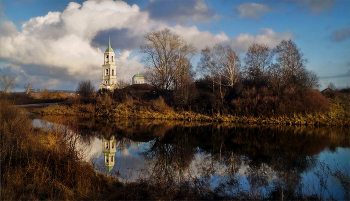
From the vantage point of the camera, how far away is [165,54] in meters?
35.6

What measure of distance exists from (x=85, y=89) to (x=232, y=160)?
3402 centimetres

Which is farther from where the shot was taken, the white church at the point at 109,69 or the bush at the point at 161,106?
the white church at the point at 109,69

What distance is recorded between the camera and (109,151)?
12.2 m

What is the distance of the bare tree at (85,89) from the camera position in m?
38.2

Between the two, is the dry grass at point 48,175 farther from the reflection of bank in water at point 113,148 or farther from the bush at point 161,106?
the bush at point 161,106

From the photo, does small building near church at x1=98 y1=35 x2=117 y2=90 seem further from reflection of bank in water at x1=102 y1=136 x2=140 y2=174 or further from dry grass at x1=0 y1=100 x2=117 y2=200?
dry grass at x1=0 y1=100 x2=117 y2=200

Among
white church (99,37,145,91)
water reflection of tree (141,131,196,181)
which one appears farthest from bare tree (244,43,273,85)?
white church (99,37,145,91)

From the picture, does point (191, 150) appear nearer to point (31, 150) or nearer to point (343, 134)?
point (31, 150)

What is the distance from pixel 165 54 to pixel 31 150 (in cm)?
2975

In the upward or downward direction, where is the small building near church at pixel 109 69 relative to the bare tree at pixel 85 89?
upward

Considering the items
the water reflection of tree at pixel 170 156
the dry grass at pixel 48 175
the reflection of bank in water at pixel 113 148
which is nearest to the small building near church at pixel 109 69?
the reflection of bank in water at pixel 113 148

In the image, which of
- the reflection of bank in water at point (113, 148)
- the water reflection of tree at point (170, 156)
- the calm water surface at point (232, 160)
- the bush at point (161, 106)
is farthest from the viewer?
the bush at point (161, 106)

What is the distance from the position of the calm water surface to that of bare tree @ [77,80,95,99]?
24.9 m

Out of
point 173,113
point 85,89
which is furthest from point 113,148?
point 85,89
